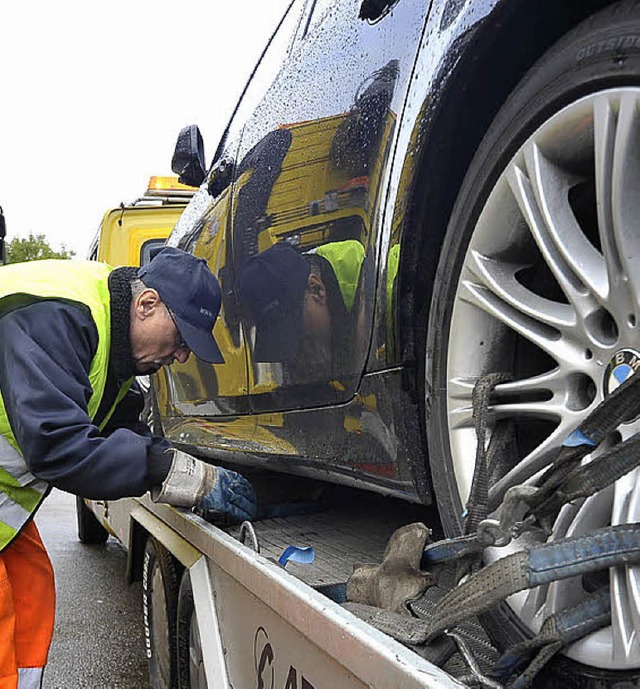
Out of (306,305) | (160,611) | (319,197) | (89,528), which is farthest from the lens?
(89,528)

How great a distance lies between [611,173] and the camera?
3.95 ft

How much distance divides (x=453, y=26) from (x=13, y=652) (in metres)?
1.87

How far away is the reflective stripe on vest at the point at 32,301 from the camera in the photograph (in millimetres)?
2117

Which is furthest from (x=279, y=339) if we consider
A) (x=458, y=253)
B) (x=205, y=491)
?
(x=458, y=253)

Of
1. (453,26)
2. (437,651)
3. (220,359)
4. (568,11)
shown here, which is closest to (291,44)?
(220,359)

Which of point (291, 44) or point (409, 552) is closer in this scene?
point (409, 552)

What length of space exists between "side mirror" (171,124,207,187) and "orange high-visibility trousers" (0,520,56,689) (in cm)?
139

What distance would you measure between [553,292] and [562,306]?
5.6 inches

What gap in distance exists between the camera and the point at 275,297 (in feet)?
7.20

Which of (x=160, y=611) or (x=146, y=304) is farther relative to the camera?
(x=160, y=611)

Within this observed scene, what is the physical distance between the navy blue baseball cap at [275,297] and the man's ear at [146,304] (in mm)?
261

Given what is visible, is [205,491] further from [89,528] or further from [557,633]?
[89,528]

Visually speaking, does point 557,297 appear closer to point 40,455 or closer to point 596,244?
point 596,244

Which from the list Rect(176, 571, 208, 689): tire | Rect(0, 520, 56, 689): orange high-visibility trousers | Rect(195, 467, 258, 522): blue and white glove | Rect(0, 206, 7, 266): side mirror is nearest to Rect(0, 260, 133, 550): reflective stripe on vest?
Rect(0, 520, 56, 689): orange high-visibility trousers
